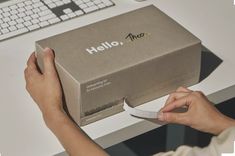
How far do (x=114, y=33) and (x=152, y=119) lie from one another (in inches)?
8.6

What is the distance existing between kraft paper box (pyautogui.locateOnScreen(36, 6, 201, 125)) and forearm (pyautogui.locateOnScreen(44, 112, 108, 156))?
0.13 feet

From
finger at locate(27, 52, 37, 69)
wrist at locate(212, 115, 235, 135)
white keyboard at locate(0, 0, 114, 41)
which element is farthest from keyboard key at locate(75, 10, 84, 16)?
wrist at locate(212, 115, 235, 135)

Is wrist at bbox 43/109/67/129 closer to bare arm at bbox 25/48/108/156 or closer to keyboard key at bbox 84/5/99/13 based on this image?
bare arm at bbox 25/48/108/156

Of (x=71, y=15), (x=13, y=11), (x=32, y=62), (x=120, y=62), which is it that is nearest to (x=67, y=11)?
(x=71, y=15)

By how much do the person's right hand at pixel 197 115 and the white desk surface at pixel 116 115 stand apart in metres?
0.06

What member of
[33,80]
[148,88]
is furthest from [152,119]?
[33,80]

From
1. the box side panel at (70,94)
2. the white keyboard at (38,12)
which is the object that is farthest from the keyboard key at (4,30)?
the box side panel at (70,94)

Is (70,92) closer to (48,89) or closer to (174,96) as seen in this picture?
(48,89)

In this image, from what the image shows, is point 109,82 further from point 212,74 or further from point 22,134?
point 212,74

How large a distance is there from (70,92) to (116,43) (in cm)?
16

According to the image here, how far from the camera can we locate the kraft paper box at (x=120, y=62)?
1.36m

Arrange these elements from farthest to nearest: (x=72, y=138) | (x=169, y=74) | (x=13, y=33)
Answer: (x=13, y=33), (x=169, y=74), (x=72, y=138)

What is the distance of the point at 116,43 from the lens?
1435 mm

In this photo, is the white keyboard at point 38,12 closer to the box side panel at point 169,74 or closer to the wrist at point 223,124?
the box side panel at point 169,74
